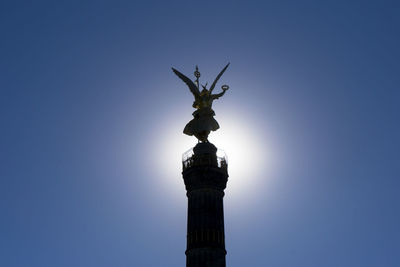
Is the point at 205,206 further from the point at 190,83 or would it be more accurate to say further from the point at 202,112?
the point at 190,83

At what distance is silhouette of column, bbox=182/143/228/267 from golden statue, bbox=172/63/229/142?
1687 mm

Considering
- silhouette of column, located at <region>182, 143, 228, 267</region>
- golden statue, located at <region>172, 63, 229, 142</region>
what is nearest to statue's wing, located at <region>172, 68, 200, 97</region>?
golden statue, located at <region>172, 63, 229, 142</region>

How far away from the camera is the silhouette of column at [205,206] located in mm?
49222

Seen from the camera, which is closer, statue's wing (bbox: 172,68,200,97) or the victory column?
the victory column

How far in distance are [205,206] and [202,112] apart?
38.9ft

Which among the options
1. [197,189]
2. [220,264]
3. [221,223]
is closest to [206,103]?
[197,189]

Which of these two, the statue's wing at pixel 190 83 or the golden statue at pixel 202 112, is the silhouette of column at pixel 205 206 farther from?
the statue's wing at pixel 190 83

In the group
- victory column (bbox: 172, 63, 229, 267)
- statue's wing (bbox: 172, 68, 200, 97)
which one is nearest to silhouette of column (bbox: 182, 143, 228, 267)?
victory column (bbox: 172, 63, 229, 267)

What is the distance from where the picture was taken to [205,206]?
51.8 metres

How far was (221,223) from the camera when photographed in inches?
2030

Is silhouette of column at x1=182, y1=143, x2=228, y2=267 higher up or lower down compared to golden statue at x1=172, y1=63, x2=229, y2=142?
lower down

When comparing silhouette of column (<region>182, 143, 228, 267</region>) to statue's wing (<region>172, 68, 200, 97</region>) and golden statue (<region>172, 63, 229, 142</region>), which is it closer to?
golden statue (<region>172, 63, 229, 142</region>)

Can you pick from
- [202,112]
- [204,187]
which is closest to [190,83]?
[202,112]

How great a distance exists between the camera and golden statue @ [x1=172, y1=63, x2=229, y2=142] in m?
57.3
